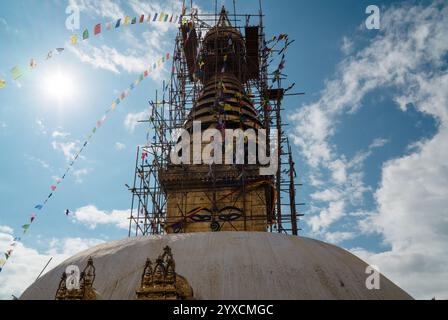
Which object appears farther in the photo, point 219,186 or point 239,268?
point 219,186

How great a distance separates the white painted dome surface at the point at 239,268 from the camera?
9.22 m

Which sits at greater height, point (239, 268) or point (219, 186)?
point (219, 186)

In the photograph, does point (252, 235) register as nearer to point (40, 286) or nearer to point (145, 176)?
point (40, 286)

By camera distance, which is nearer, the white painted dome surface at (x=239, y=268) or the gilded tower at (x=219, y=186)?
the white painted dome surface at (x=239, y=268)

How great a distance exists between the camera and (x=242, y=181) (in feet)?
62.2

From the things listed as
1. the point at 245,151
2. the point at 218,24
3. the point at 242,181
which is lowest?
the point at 242,181

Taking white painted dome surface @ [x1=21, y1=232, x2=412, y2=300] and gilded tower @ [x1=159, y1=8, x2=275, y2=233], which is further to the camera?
gilded tower @ [x1=159, y1=8, x2=275, y2=233]

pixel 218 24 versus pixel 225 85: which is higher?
pixel 218 24

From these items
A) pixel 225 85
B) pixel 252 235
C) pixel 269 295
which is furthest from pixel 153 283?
pixel 225 85

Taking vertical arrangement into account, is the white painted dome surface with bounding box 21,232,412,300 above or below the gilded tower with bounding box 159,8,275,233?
below

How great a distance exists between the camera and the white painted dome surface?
9219 mm

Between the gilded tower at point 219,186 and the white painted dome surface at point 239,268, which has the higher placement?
the gilded tower at point 219,186

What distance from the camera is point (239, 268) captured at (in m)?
9.64

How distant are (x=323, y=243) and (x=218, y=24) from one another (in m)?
21.1
